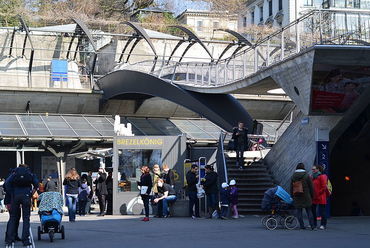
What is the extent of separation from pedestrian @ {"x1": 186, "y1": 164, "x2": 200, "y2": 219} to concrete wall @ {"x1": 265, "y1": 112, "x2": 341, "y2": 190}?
9.67 ft

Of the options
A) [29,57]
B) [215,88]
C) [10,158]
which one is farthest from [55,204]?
[29,57]

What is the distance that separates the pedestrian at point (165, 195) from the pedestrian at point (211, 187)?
1193 millimetres

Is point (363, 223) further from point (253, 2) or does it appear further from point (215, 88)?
point (253, 2)

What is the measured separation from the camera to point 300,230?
17.7 meters

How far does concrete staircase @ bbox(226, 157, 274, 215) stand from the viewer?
23.6 m

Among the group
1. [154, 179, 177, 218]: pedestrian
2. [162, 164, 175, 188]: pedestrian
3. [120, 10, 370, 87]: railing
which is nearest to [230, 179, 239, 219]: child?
[154, 179, 177, 218]: pedestrian

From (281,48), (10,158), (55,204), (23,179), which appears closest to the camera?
(23,179)

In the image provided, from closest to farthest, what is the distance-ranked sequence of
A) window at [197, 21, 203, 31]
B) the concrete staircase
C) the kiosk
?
the concrete staircase
the kiosk
window at [197, 21, 203, 31]

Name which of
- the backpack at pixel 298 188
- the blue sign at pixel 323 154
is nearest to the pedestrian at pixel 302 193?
the backpack at pixel 298 188

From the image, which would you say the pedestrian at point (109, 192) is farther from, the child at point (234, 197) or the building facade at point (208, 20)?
the building facade at point (208, 20)

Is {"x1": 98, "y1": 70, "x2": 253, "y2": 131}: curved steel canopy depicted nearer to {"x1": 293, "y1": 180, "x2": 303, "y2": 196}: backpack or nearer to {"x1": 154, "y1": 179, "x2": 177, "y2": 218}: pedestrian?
{"x1": 154, "y1": 179, "x2": 177, "y2": 218}: pedestrian

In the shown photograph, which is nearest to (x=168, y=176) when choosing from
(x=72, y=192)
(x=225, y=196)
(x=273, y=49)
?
(x=225, y=196)

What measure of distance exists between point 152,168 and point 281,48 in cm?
610

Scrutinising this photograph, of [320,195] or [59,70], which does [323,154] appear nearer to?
[320,195]
